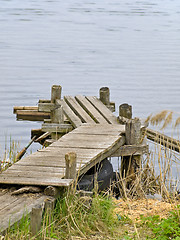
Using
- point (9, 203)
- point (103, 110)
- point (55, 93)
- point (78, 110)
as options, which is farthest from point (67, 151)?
point (55, 93)

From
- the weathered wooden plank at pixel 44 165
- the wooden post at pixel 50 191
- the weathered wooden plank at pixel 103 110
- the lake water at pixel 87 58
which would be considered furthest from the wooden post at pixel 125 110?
the wooden post at pixel 50 191

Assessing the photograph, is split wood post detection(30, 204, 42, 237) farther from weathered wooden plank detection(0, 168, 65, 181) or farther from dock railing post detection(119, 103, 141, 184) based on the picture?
dock railing post detection(119, 103, 141, 184)

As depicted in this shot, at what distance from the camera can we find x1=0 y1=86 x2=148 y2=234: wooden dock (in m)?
7.02

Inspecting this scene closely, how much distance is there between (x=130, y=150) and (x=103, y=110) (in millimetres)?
2323

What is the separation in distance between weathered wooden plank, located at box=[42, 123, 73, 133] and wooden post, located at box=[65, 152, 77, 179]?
3.93 metres

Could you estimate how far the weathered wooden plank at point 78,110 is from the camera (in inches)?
463

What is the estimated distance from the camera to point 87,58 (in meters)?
34.2

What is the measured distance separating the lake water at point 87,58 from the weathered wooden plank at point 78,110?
3360 mm

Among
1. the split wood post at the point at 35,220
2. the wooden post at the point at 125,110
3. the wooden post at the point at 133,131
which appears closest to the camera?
the split wood post at the point at 35,220

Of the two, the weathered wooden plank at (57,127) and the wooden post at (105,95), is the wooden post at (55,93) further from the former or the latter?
the weathered wooden plank at (57,127)

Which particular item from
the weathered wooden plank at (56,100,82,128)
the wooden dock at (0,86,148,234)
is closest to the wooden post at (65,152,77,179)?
the wooden dock at (0,86,148,234)

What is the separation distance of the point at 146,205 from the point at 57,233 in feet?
8.51

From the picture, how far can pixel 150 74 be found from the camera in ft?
95.0

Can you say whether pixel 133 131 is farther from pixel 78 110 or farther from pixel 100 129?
pixel 78 110
